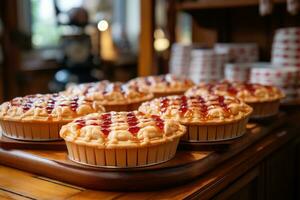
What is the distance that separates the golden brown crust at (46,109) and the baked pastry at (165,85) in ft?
1.47

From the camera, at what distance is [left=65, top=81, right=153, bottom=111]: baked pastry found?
4.45 feet

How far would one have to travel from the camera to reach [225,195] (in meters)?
1.03

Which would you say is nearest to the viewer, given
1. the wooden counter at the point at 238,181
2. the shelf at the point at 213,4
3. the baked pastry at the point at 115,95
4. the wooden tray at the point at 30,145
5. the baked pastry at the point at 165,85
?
the wooden counter at the point at 238,181

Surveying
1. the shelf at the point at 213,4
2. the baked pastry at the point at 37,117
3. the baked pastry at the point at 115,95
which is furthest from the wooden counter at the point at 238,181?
the shelf at the point at 213,4

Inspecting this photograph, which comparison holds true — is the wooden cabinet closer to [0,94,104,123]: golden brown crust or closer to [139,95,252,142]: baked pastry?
[139,95,252,142]: baked pastry

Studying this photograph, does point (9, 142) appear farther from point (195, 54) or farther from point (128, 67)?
point (128, 67)

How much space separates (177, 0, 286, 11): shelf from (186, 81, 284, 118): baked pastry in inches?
20.9

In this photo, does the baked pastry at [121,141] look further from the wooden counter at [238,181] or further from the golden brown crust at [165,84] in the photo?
the golden brown crust at [165,84]

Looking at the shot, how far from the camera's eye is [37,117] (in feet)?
3.53

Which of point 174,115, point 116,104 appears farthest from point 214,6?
point 174,115

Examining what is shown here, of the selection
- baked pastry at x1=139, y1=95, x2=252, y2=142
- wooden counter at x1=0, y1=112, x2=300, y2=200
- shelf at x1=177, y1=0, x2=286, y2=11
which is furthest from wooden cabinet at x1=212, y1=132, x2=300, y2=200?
shelf at x1=177, y1=0, x2=286, y2=11

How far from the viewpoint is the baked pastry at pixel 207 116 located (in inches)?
43.8

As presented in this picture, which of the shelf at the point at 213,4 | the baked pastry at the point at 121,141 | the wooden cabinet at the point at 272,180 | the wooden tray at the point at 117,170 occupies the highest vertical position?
the shelf at the point at 213,4

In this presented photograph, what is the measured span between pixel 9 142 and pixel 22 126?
0.18 feet
